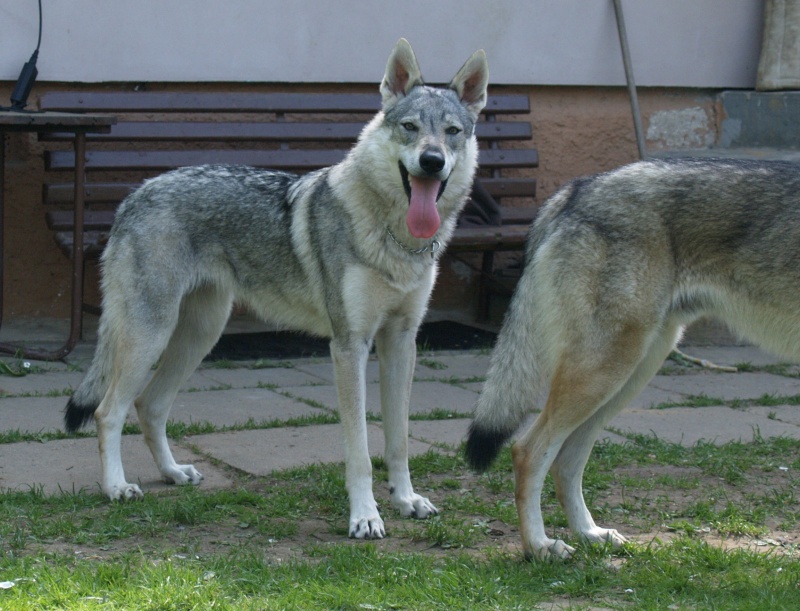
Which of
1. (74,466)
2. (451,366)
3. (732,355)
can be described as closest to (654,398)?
(451,366)

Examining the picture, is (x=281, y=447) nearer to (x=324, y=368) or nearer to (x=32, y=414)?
(x=32, y=414)

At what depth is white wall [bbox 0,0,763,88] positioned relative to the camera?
7.11 m

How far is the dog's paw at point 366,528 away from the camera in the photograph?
3996 millimetres

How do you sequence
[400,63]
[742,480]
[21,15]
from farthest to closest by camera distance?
[21,15], [742,480], [400,63]

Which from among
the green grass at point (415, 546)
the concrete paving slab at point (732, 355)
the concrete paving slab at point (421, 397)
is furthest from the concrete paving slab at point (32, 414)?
the concrete paving slab at point (732, 355)

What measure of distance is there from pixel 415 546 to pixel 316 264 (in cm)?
124

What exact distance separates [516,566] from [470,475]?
1.18 meters

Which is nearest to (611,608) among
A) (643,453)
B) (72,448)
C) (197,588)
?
(197,588)

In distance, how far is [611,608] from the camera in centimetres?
328

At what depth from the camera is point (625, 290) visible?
145 inches

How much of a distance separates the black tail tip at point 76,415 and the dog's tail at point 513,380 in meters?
1.76

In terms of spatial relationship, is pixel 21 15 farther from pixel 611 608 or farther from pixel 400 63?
pixel 611 608

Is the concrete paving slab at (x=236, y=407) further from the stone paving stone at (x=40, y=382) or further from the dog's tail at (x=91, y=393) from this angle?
the dog's tail at (x=91, y=393)

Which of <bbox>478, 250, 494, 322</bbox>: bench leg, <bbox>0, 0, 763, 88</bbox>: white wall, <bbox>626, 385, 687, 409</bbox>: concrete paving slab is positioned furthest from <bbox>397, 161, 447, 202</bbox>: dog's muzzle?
<bbox>478, 250, 494, 322</bbox>: bench leg
